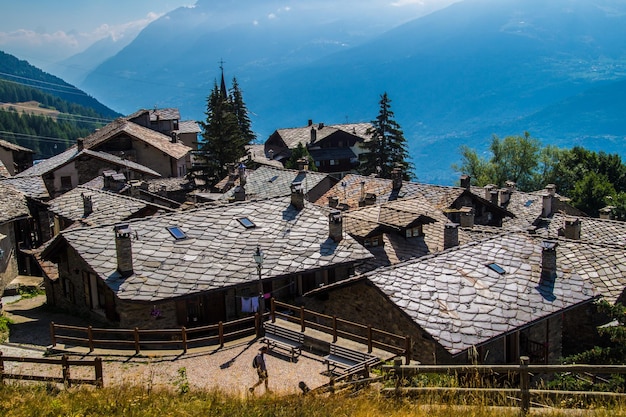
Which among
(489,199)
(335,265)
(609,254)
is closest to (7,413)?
(335,265)

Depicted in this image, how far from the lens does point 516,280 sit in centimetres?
2547

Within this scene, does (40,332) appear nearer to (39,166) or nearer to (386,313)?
(386,313)

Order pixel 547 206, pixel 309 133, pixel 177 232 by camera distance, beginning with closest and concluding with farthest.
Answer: pixel 177 232, pixel 547 206, pixel 309 133

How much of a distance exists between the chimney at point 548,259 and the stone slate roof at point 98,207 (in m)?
19.9

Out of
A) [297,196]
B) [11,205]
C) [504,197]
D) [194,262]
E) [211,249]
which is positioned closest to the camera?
[194,262]

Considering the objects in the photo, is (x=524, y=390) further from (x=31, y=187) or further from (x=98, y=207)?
(x=31, y=187)

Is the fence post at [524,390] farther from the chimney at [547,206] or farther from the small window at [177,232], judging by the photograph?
the chimney at [547,206]

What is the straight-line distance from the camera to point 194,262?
26922 mm

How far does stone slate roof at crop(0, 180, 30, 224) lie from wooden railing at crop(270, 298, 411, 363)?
1895 cm

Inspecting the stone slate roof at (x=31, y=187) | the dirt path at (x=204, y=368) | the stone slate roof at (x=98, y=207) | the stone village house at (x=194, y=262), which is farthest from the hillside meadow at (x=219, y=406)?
the stone slate roof at (x=31, y=187)

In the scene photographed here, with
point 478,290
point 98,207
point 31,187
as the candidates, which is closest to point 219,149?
point 31,187

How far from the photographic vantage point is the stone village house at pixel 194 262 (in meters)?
25.2

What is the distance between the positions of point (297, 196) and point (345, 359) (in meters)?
11.9

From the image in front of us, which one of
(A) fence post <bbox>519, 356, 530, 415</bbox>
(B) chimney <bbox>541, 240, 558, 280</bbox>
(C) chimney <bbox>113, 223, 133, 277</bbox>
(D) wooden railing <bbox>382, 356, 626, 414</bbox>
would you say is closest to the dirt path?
(C) chimney <bbox>113, 223, 133, 277</bbox>
